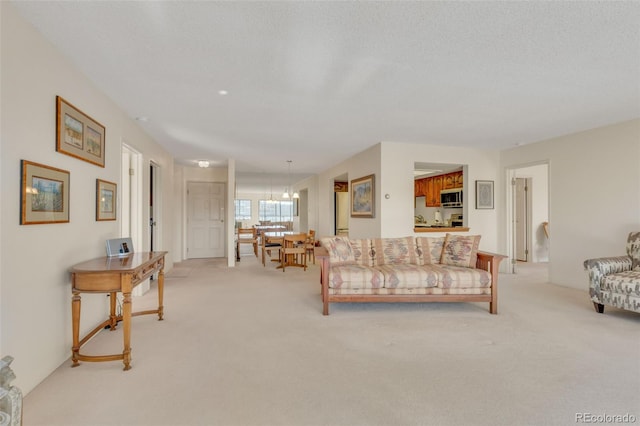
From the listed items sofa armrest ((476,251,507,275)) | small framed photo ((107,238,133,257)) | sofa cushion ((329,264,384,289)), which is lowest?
sofa cushion ((329,264,384,289))

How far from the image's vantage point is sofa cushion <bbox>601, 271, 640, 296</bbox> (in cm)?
316

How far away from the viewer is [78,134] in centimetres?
258

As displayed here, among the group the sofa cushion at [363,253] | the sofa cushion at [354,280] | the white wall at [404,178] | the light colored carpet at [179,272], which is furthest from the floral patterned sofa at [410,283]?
the light colored carpet at [179,272]

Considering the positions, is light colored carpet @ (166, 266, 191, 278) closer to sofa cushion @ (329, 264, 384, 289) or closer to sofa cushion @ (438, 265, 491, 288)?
sofa cushion @ (329, 264, 384, 289)

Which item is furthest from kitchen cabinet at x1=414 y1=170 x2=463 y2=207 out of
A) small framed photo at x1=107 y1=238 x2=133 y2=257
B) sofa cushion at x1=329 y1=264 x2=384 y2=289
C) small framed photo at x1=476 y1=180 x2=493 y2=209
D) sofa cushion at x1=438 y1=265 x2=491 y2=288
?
small framed photo at x1=107 y1=238 x2=133 y2=257

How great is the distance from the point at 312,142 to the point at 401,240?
2.29 m

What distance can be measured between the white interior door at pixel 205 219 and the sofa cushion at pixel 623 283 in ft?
24.6

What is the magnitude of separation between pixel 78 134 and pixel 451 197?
6.96 metres

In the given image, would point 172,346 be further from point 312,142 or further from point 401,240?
point 312,142

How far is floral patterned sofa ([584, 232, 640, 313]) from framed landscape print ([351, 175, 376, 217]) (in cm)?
314

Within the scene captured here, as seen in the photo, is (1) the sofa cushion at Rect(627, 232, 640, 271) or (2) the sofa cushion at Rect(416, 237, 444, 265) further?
(2) the sofa cushion at Rect(416, 237, 444, 265)

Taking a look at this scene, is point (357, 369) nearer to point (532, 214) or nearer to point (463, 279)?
point (463, 279)

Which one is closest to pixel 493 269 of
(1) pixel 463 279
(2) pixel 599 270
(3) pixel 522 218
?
(1) pixel 463 279

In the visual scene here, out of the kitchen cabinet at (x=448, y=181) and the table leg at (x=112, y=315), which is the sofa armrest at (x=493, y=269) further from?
the table leg at (x=112, y=315)
